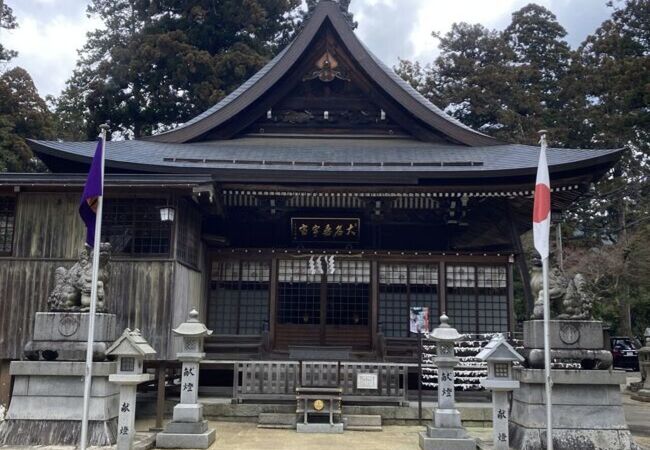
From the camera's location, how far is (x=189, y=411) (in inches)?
384

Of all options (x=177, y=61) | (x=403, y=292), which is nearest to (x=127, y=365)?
(x=403, y=292)

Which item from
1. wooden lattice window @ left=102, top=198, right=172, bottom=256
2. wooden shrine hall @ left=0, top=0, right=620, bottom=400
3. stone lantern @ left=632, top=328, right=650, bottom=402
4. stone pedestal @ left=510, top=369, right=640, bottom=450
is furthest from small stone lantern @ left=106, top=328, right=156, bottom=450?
stone lantern @ left=632, top=328, right=650, bottom=402

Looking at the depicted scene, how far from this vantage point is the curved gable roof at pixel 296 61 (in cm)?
1662

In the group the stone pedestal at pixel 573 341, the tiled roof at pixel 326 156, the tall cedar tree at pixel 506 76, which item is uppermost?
the tall cedar tree at pixel 506 76

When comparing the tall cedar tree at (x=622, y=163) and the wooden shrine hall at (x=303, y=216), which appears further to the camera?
the tall cedar tree at (x=622, y=163)

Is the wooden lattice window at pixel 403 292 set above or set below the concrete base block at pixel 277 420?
above

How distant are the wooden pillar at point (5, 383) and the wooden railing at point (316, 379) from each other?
15.6ft

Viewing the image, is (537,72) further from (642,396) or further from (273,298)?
(273,298)

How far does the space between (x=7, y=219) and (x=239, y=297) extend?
5.84 meters

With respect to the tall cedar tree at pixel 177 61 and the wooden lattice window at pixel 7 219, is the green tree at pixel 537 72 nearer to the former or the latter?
the tall cedar tree at pixel 177 61

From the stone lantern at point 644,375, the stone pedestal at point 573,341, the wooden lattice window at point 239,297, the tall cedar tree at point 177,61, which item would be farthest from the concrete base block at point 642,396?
the tall cedar tree at point 177,61

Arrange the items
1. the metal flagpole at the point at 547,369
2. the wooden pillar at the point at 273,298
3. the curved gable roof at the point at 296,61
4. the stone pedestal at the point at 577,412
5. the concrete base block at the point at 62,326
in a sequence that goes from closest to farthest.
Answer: the metal flagpole at the point at 547,369 < the stone pedestal at the point at 577,412 < the concrete base block at the point at 62,326 < the wooden pillar at the point at 273,298 < the curved gable roof at the point at 296,61

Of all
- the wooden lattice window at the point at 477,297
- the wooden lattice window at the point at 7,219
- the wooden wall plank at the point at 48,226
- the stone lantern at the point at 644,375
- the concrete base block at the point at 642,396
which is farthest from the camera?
the stone lantern at the point at 644,375

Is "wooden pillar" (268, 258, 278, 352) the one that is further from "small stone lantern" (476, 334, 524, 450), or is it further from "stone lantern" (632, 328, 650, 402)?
"stone lantern" (632, 328, 650, 402)
